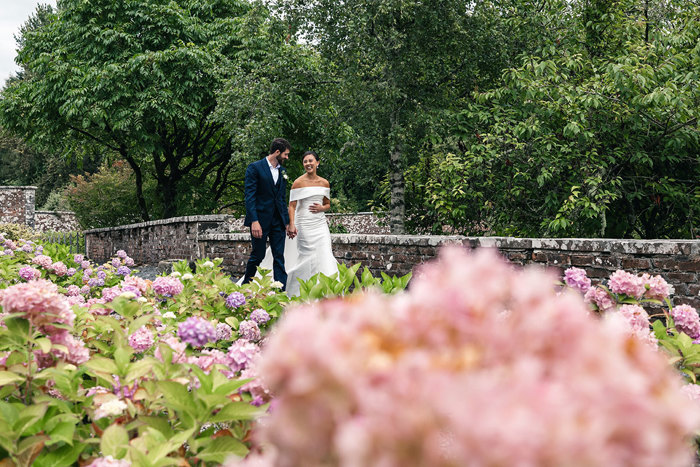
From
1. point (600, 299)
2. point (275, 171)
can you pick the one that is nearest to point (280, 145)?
point (275, 171)

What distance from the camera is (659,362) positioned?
0.69 metres

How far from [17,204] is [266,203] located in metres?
30.5

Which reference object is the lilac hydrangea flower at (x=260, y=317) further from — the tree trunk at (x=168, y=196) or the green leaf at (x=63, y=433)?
the tree trunk at (x=168, y=196)

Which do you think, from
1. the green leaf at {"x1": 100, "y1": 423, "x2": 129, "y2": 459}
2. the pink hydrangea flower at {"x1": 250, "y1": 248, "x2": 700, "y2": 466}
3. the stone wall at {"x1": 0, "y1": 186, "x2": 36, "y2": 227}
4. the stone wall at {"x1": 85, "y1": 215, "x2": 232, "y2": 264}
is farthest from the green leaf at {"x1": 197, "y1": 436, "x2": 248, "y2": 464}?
the stone wall at {"x1": 0, "y1": 186, "x2": 36, "y2": 227}

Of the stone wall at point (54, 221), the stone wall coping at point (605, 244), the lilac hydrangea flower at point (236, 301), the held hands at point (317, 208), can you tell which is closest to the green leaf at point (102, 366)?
the lilac hydrangea flower at point (236, 301)

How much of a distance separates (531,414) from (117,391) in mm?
1735

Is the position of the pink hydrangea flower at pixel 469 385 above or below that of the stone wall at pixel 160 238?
above

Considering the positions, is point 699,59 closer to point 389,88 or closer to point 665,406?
point 389,88

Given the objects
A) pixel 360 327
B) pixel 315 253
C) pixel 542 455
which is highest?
pixel 360 327

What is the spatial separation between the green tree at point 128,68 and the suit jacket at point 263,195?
7752 mm

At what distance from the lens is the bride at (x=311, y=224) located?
8.35m

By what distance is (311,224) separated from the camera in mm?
8500

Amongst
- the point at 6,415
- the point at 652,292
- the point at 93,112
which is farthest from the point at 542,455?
the point at 93,112

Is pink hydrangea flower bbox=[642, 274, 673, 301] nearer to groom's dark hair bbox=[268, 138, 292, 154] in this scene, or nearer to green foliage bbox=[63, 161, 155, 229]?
groom's dark hair bbox=[268, 138, 292, 154]
